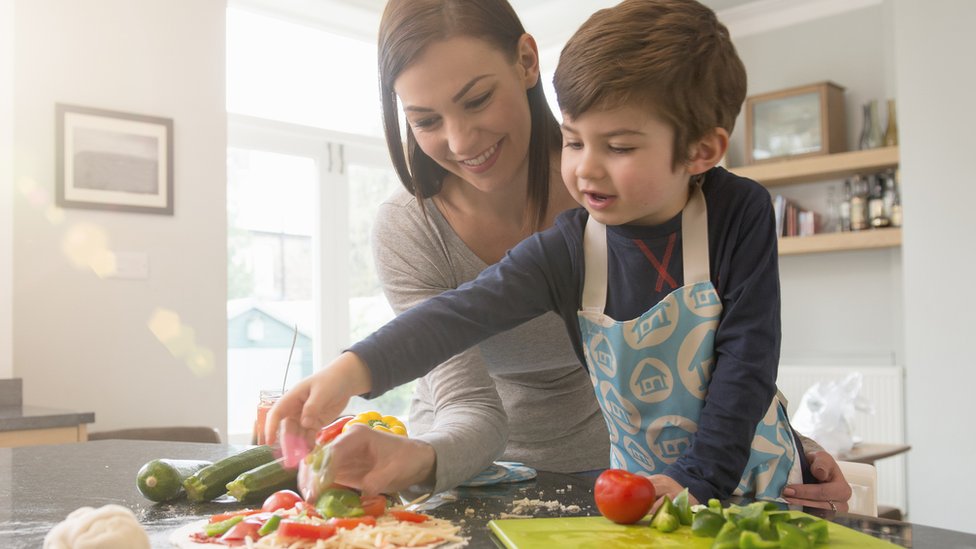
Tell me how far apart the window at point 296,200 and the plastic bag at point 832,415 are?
2.92 meters

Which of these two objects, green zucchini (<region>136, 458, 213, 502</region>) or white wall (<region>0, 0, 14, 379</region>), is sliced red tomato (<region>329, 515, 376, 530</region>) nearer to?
green zucchini (<region>136, 458, 213, 502</region>)

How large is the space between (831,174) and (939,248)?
1430 mm

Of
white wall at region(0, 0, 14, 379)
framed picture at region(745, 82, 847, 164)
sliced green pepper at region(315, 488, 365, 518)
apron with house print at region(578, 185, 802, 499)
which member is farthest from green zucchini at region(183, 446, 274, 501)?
framed picture at region(745, 82, 847, 164)

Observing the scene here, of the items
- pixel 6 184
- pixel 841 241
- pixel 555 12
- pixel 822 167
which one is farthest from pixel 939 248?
pixel 6 184

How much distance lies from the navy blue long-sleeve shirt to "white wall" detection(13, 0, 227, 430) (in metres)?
3.24

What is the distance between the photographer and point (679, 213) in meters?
1.26

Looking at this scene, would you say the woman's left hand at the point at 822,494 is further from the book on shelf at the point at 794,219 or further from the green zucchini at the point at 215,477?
the book on shelf at the point at 794,219

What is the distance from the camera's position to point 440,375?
141cm

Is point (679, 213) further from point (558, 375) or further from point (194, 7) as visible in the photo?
point (194, 7)

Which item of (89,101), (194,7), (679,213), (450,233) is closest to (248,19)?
(194,7)

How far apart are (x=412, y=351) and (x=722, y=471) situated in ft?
1.35

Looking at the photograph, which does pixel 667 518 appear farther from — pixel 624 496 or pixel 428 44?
pixel 428 44

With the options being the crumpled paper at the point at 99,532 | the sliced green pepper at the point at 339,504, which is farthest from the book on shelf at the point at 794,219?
the crumpled paper at the point at 99,532

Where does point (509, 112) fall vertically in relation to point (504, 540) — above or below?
above
